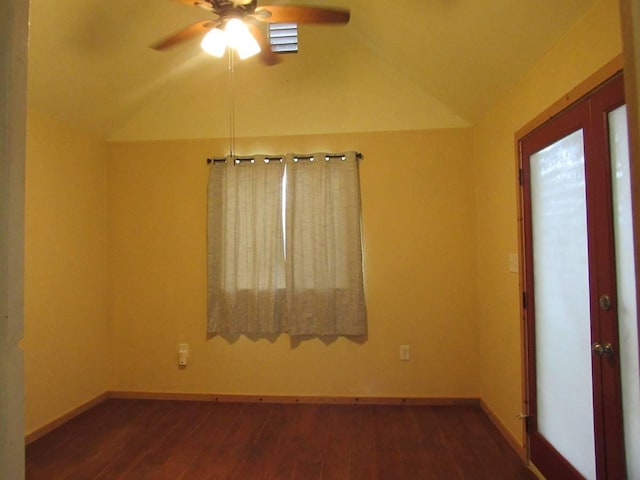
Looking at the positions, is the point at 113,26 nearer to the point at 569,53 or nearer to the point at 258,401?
the point at 569,53

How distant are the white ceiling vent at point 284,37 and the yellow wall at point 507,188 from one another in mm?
1862

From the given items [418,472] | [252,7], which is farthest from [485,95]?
[418,472]

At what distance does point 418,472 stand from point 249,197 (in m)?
2.47

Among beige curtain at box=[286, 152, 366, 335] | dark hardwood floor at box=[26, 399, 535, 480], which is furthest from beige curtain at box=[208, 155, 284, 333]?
dark hardwood floor at box=[26, 399, 535, 480]

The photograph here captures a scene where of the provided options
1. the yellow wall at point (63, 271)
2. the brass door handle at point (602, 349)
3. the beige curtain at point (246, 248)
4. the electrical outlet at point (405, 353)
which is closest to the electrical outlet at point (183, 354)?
the beige curtain at point (246, 248)

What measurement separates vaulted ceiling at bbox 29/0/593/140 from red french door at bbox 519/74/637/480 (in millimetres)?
570

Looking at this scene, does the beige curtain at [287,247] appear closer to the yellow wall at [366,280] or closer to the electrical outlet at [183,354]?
the yellow wall at [366,280]

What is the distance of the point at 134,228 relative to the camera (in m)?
3.28

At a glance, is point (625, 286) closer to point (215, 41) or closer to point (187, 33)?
point (215, 41)

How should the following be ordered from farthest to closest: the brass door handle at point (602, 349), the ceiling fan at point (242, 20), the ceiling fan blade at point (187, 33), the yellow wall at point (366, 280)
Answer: the yellow wall at point (366, 280)
the ceiling fan blade at point (187, 33)
the ceiling fan at point (242, 20)
the brass door handle at point (602, 349)

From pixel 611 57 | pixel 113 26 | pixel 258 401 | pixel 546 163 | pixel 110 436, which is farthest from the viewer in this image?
pixel 258 401

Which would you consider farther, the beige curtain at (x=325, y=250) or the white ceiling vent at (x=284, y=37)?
the white ceiling vent at (x=284, y=37)

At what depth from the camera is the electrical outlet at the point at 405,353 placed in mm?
3021

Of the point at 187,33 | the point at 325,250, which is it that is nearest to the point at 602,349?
the point at 325,250
